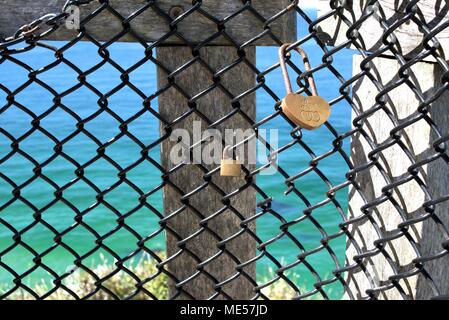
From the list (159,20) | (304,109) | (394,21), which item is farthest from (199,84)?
(394,21)

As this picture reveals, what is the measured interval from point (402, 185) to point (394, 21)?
0.41 metres

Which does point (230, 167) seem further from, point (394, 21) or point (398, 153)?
point (394, 21)

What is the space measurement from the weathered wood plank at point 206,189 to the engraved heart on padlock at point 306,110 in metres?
0.22

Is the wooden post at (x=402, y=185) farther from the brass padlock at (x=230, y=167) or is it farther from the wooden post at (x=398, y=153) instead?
the brass padlock at (x=230, y=167)

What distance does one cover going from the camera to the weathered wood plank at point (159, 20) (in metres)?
1.54

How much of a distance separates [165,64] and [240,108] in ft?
0.71

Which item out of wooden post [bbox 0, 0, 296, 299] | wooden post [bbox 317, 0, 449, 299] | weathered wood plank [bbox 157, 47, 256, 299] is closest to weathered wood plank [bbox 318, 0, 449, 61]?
wooden post [bbox 317, 0, 449, 299]

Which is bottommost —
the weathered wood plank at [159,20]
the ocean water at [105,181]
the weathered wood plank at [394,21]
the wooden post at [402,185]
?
the wooden post at [402,185]

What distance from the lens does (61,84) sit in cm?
712

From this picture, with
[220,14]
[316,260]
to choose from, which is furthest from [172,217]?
[316,260]

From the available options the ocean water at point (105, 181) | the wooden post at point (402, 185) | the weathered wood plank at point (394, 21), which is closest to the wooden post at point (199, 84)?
the weathered wood plank at point (394, 21)

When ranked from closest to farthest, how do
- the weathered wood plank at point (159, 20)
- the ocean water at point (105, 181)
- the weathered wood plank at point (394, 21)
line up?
the weathered wood plank at point (394, 21)
the weathered wood plank at point (159, 20)
the ocean water at point (105, 181)

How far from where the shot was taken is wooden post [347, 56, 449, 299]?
5.10 feet

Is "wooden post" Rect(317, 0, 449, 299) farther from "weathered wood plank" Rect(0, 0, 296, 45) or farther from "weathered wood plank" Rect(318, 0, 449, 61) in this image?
"weathered wood plank" Rect(0, 0, 296, 45)
